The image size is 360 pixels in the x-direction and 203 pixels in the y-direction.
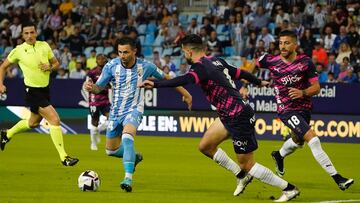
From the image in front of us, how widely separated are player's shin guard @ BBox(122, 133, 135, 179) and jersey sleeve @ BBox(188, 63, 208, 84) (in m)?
1.76

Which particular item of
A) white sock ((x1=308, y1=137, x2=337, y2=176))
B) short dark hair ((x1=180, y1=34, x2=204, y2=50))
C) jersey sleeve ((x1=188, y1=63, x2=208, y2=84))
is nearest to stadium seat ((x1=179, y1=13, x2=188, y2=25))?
white sock ((x1=308, y1=137, x2=337, y2=176))

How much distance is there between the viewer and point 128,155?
516 inches

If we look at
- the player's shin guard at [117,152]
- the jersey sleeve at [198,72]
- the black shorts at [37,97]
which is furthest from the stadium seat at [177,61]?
the jersey sleeve at [198,72]

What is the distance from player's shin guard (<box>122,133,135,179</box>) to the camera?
42.7 feet

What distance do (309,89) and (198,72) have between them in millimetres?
2245

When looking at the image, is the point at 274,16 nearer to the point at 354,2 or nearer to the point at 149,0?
the point at 354,2

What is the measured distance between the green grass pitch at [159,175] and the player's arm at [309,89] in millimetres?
1368

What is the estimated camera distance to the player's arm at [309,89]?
12.9 meters

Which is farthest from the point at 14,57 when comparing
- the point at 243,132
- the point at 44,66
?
the point at 243,132

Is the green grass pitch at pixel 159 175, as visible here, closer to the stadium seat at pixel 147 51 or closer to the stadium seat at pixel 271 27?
the stadium seat at pixel 271 27

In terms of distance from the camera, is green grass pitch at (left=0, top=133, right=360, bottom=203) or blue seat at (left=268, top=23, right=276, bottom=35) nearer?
green grass pitch at (left=0, top=133, right=360, bottom=203)

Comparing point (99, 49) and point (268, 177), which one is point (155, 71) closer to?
point (268, 177)

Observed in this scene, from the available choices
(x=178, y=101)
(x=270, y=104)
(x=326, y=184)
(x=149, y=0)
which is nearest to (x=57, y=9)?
(x=149, y=0)

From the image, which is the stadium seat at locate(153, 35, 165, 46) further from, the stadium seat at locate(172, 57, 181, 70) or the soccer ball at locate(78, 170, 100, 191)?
the soccer ball at locate(78, 170, 100, 191)
